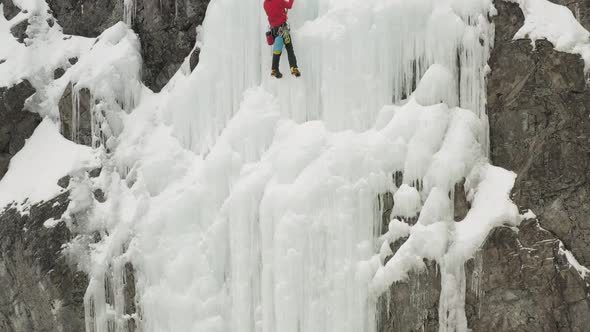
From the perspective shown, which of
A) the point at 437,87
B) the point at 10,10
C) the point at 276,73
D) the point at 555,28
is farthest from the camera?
the point at 10,10

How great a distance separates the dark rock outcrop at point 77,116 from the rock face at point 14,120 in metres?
0.75

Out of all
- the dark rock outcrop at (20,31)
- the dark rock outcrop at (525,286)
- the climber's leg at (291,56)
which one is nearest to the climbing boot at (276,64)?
the climber's leg at (291,56)

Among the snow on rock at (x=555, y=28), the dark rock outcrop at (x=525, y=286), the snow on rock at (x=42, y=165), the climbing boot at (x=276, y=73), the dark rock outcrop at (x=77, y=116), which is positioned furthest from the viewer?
the dark rock outcrop at (x=77, y=116)

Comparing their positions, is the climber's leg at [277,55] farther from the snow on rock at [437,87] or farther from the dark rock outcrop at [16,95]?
the dark rock outcrop at [16,95]

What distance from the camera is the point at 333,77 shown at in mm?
9547

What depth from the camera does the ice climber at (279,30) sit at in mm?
9508

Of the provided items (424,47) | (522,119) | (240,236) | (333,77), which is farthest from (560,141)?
(240,236)

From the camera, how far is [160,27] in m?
11.3

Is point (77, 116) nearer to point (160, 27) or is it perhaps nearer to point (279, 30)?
point (160, 27)

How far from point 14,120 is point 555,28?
8447 millimetres

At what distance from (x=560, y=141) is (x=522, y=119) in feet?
1.78

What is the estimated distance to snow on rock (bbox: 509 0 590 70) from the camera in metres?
8.72

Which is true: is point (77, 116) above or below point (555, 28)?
below

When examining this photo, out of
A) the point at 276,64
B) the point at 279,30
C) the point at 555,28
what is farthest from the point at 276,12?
the point at 555,28
